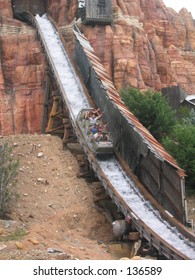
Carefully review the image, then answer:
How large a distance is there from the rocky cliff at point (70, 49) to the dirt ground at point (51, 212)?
10.4 metres

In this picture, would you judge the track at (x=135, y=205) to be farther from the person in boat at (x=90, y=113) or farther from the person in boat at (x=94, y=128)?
the person in boat at (x=90, y=113)

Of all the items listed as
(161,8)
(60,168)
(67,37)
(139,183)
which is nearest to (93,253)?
(139,183)

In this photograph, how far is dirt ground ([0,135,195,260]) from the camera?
1207 cm

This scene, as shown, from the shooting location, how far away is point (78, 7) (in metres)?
36.4

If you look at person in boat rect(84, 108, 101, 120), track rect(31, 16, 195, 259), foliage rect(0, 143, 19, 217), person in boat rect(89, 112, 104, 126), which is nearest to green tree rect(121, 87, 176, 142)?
track rect(31, 16, 195, 259)

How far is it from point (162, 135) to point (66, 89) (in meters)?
5.97

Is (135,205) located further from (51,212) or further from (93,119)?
(93,119)

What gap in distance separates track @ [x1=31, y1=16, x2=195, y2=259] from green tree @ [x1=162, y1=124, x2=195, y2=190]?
2971mm

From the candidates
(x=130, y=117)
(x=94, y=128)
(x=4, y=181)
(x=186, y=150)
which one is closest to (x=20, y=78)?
(x=94, y=128)

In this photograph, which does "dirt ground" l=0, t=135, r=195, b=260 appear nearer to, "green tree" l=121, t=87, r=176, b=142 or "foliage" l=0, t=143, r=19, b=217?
"foliage" l=0, t=143, r=19, b=217

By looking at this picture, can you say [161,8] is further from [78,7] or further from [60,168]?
[60,168]

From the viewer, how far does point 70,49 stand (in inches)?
1287

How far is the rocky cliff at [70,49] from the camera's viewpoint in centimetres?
3231

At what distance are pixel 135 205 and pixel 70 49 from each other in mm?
19245
